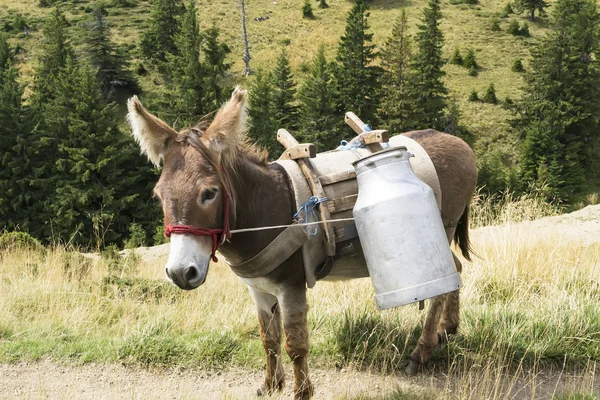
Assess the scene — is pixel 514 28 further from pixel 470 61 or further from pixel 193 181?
pixel 193 181

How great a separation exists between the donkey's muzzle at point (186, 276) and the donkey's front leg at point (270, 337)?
1176 millimetres

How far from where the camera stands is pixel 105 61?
3953 centimetres

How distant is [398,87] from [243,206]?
31350 millimetres

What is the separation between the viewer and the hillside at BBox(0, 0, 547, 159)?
3472 cm

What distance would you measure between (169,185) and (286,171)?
1016mm

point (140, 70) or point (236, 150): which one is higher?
point (236, 150)

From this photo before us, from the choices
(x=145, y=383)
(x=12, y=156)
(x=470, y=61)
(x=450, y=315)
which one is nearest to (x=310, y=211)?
(x=450, y=315)

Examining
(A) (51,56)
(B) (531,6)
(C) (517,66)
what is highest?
(B) (531,6)

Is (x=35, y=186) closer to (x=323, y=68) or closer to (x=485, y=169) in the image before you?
(x=323, y=68)

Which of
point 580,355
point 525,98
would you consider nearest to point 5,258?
point 580,355

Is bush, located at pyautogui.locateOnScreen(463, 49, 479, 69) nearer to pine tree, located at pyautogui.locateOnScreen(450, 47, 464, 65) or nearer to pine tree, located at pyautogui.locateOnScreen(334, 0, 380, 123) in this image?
pine tree, located at pyautogui.locateOnScreen(450, 47, 464, 65)

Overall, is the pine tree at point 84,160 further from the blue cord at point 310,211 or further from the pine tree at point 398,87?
the blue cord at point 310,211

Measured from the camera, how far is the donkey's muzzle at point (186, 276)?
252cm

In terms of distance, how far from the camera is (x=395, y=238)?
2902 millimetres
